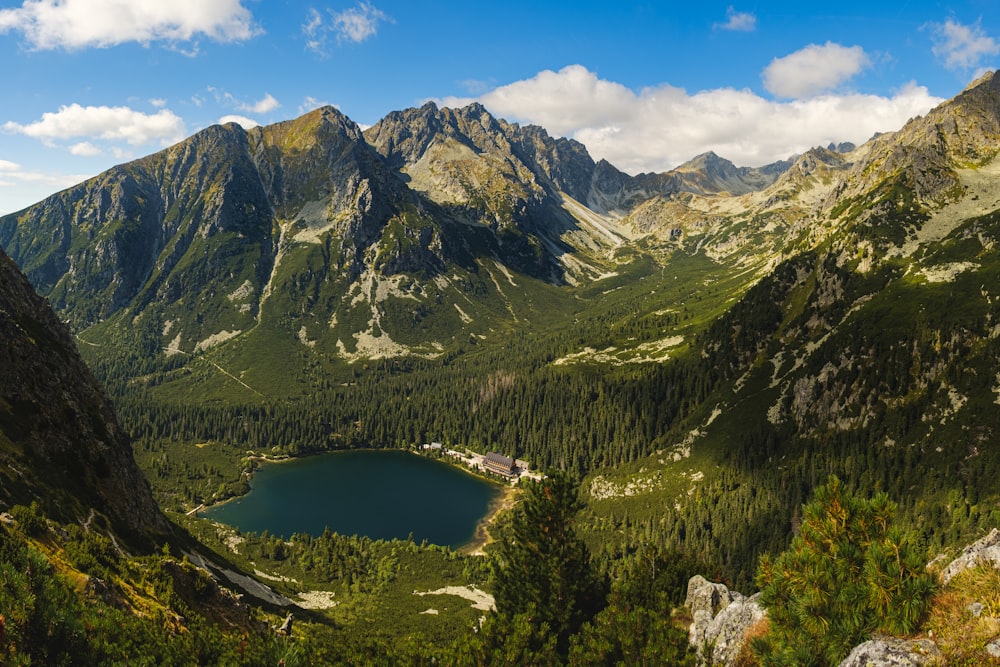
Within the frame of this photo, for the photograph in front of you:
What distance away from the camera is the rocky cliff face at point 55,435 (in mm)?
46438

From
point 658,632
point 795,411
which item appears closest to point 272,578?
point 658,632

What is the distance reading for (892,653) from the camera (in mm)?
17641

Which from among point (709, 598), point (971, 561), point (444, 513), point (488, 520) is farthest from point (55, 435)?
point (444, 513)

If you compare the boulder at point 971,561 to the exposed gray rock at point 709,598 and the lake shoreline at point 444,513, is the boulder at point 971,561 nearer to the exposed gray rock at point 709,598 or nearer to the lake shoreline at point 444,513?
the exposed gray rock at point 709,598

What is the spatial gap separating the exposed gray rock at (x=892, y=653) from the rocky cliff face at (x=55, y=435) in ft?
169

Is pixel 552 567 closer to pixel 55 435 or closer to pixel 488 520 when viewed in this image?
pixel 55 435

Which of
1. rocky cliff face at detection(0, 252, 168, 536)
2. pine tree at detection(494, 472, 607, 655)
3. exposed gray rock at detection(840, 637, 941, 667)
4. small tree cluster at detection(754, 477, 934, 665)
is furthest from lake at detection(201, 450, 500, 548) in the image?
exposed gray rock at detection(840, 637, 941, 667)

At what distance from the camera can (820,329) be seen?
642 feet

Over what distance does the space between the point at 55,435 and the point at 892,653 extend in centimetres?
6977

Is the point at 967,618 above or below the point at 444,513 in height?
above

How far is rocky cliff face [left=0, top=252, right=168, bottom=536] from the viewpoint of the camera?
152 ft

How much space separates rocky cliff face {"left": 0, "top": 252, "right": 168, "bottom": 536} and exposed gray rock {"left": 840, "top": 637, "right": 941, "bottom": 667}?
51591 mm

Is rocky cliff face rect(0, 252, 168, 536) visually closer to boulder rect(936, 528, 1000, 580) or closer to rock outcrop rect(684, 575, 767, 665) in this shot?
rock outcrop rect(684, 575, 767, 665)

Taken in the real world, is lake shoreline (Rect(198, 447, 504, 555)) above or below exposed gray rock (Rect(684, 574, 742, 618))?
below
